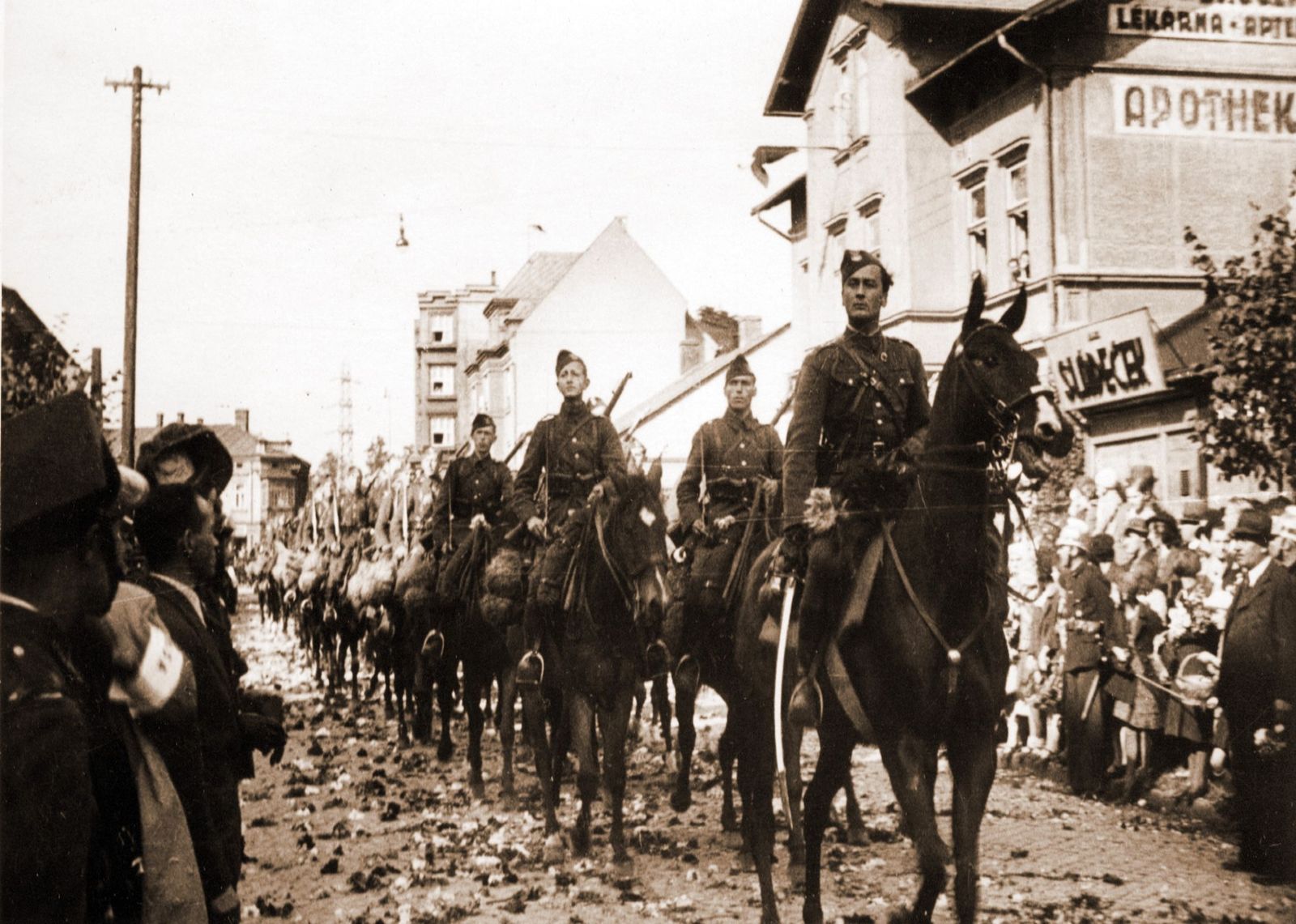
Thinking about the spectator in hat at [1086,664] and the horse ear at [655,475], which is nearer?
the horse ear at [655,475]

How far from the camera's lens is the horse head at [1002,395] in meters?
5.28

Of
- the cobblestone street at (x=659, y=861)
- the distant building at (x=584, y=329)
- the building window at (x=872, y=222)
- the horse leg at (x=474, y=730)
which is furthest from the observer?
the distant building at (x=584, y=329)

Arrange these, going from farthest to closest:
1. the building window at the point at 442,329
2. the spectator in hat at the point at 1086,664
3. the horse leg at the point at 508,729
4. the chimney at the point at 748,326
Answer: the building window at the point at 442,329, the chimney at the point at 748,326, the spectator in hat at the point at 1086,664, the horse leg at the point at 508,729

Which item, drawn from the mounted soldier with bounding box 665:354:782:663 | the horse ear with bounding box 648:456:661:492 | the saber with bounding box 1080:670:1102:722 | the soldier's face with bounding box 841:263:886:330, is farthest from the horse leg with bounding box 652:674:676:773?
the soldier's face with bounding box 841:263:886:330

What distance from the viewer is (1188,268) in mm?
17891

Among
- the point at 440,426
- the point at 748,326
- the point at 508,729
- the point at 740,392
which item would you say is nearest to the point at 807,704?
the point at 740,392

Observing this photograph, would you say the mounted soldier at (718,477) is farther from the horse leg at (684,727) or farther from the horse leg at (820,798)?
the horse leg at (820,798)

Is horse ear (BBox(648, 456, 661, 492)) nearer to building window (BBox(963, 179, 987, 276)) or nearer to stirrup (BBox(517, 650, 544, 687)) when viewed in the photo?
stirrup (BBox(517, 650, 544, 687))

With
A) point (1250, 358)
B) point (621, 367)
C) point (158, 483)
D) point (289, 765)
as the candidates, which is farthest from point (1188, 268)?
A: point (621, 367)

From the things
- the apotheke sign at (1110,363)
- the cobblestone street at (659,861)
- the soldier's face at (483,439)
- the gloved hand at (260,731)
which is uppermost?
the apotheke sign at (1110,363)

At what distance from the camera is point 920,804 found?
221 inches

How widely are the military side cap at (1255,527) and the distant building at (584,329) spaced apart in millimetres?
19837

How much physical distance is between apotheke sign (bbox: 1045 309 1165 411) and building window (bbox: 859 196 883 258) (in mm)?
4650

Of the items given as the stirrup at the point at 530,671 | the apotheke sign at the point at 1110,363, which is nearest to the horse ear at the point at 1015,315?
the stirrup at the point at 530,671
